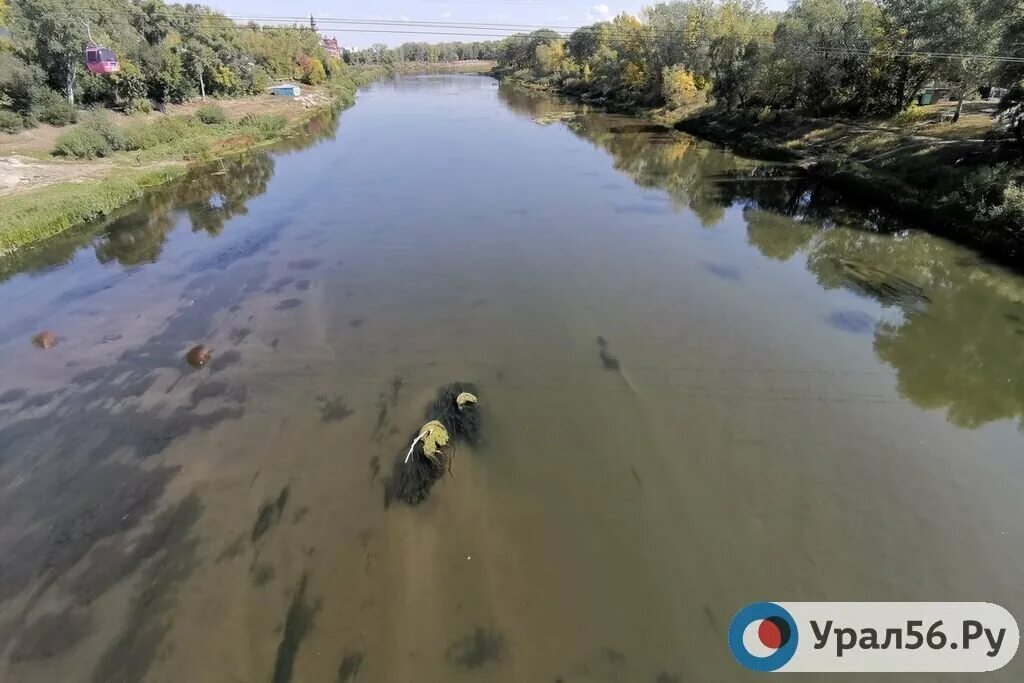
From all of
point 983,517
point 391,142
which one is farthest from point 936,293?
point 391,142

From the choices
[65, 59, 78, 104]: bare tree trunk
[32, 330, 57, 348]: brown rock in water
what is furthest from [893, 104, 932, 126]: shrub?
[65, 59, 78, 104]: bare tree trunk

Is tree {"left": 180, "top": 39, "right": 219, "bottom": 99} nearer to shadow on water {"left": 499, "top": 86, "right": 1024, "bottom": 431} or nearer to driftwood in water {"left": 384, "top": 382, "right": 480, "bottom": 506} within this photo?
shadow on water {"left": 499, "top": 86, "right": 1024, "bottom": 431}

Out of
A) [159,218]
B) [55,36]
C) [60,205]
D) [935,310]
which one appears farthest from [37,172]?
[935,310]

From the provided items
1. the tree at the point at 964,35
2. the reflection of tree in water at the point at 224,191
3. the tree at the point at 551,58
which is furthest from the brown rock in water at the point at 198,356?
the tree at the point at 551,58

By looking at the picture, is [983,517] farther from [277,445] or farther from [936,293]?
[277,445]

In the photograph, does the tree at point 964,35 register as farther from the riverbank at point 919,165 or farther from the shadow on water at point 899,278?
the shadow on water at point 899,278
